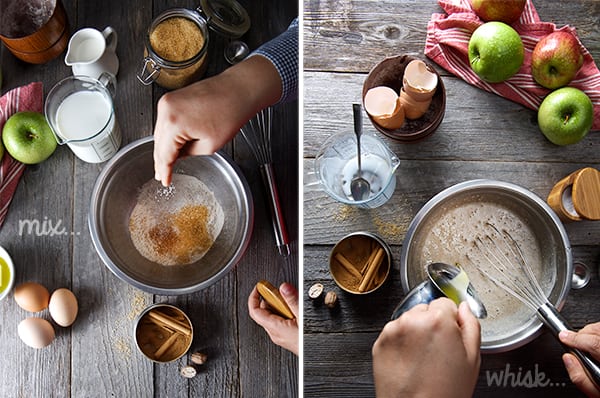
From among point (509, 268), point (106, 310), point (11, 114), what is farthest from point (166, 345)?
point (509, 268)

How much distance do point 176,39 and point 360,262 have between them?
0.60 metres

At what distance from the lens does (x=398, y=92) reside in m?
0.93

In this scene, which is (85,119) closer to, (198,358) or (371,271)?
(198,358)

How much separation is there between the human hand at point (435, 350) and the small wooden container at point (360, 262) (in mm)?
116

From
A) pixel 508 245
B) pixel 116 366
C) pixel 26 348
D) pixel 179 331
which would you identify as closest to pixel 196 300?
pixel 179 331

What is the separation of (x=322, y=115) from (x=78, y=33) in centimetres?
61

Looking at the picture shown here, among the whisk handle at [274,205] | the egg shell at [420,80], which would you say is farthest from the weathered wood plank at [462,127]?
the whisk handle at [274,205]

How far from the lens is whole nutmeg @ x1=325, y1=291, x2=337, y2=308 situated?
0.90 metres

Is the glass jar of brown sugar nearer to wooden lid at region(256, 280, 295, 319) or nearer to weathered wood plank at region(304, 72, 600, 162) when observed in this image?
weathered wood plank at region(304, 72, 600, 162)

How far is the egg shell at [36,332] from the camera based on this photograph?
119 cm

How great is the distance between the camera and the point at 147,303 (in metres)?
1.25

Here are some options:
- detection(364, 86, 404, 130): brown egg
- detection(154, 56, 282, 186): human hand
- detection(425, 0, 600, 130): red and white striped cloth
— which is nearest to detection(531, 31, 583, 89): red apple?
detection(425, 0, 600, 130): red and white striped cloth

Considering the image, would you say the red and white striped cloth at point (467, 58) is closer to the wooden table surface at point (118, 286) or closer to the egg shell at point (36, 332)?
the wooden table surface at point (118, 286)

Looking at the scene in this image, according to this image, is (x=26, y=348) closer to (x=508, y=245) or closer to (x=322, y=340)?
(x=322, y=340)
